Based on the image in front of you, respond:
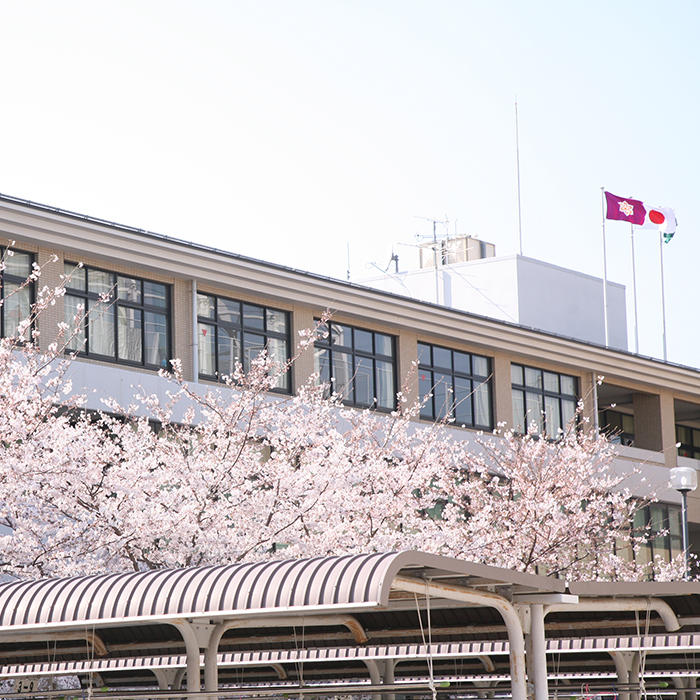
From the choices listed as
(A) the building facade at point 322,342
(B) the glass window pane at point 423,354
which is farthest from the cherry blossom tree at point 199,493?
Answer: (B) the glass window pane at point 423,354

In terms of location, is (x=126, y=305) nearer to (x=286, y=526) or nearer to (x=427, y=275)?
(x=286, y=526)

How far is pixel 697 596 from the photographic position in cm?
1319

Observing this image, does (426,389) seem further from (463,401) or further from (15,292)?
(15,292)

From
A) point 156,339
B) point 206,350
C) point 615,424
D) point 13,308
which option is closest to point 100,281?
point 156,339

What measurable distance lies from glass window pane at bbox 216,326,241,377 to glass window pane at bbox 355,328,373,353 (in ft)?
13.5

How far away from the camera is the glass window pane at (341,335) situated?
34.4m

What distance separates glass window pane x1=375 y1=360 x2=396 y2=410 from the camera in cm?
3556

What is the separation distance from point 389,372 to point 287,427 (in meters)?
11.2

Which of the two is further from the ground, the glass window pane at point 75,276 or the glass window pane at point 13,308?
the glass window pane at point 75,276

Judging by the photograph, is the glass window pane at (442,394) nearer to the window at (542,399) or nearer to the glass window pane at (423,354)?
the glass window pane at (423,354)

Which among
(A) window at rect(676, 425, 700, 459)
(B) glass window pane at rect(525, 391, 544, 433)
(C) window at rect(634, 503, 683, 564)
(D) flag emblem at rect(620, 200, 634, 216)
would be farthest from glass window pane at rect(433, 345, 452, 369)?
(A) window at rect(676, 425, 700, 459)

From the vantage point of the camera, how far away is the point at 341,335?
114 ft

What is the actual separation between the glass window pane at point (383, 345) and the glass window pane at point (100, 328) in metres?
8.76

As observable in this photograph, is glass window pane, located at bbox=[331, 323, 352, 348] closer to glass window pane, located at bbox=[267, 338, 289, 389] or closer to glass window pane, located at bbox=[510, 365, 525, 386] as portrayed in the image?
glass window pane, located at bbox=[267, 338, 289, 389]
